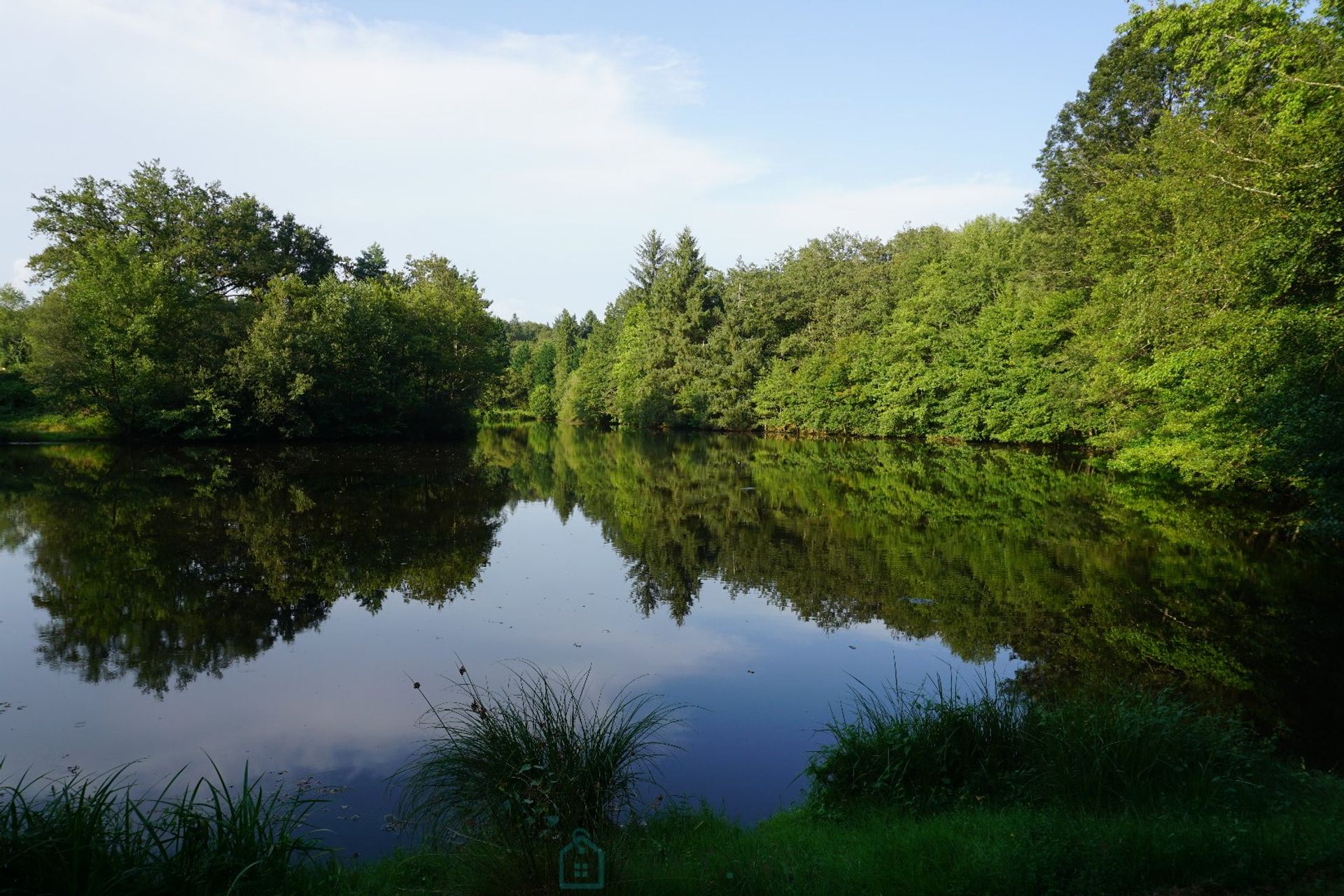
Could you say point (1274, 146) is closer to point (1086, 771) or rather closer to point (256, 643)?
point (1086, 771)

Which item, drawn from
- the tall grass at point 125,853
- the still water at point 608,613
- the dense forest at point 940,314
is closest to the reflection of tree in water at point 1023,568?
the still water at point 608,613

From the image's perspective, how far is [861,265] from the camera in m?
53.0

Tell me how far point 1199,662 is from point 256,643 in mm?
11142

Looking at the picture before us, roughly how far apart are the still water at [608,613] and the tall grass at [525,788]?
Answer: 45 centimetres

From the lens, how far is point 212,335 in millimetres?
35062

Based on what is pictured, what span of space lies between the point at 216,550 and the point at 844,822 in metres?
12.8

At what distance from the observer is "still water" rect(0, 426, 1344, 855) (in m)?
6.58

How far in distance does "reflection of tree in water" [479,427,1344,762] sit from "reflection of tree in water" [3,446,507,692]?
12.7 feet

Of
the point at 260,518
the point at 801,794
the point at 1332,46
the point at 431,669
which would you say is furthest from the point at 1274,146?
the point at 260,518

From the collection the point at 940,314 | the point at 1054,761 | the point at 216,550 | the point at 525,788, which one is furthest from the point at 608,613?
the point at 940,314

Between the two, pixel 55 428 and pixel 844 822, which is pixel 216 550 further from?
pixel 55 428

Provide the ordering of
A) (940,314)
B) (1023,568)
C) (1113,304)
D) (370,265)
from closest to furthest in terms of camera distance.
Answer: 1. (1023,568)
2. (1113,304)
3. (940,314)
4. (370,265)

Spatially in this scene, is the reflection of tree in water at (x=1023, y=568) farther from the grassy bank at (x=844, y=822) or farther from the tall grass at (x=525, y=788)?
the tall grass at (x=525, y=788)

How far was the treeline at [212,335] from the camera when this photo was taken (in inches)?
1255
